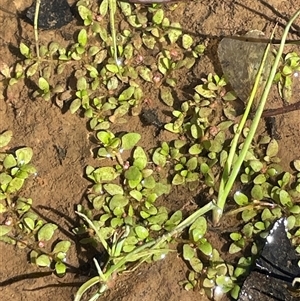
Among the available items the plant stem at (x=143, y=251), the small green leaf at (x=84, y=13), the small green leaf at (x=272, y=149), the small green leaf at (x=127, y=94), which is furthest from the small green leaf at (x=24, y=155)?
the small green leaf at (x=272, y=149)

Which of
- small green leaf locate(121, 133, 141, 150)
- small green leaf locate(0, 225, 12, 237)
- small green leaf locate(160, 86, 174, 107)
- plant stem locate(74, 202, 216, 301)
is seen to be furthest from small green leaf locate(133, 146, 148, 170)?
small green leaf locate(0, 225, 12, 237)

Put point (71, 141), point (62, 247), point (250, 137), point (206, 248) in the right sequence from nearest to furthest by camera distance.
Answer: point (250, 137), point (206, 248), point (62, 247), point (71, 141)

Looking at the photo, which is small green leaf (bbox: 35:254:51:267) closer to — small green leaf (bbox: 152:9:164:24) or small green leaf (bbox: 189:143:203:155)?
small green leaf (bbox: 189:143:203:155)

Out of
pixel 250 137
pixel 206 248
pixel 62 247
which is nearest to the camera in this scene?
pixel 250 137

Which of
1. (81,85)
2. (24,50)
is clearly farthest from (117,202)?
(24,50)

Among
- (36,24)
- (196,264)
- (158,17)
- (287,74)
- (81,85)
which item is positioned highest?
(36,24)

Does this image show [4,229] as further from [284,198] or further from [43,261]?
[284,198]

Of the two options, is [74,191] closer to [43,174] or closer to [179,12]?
[43,174]
